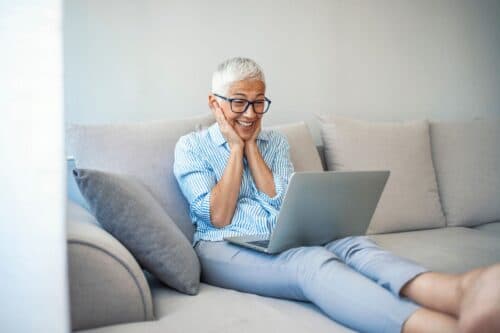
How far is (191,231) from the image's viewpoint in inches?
67.6

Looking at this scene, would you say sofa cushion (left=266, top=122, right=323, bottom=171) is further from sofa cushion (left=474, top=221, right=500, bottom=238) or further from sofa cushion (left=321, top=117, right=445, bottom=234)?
sofa cushion (left=474, top=221, right=500, bottom=238)

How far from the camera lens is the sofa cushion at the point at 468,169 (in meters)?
2.38

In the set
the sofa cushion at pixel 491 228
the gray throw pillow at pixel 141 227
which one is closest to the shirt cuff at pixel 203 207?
the gray throw pillow at pixel 141 227

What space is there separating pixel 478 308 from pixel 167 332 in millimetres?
514

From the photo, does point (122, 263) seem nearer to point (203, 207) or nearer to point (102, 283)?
point (102, 283)

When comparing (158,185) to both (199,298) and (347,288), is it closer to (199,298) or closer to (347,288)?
(199,298)

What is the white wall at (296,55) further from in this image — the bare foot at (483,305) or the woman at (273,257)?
the bare foot at (483,305)

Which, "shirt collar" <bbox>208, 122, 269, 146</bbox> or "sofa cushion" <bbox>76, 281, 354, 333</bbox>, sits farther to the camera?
"shirt collar" <bbox>208, 122, 269, 146</bbox>

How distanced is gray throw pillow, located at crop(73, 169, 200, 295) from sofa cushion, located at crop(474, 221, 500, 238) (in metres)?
1.26

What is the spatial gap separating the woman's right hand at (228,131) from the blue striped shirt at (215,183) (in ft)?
0.08

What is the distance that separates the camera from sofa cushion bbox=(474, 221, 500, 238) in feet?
7.20

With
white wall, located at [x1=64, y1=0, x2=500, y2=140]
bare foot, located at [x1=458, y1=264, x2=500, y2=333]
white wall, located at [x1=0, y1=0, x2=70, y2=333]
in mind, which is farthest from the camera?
white wall, located at [x1=64, y1=0, x2=500, y2=140]

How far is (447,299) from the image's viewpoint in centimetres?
106

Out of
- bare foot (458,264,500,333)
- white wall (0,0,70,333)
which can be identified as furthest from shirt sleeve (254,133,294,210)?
white wall (0,0,70,333)
